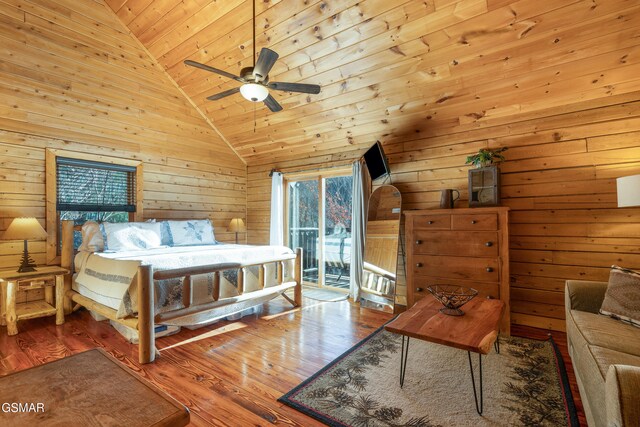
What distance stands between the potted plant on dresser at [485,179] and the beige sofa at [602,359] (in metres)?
1.10

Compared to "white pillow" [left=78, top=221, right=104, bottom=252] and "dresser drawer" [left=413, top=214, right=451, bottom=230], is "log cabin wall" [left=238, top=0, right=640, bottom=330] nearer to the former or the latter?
"dresser drawer" [left=413, top=214, right=451, bottom=230]

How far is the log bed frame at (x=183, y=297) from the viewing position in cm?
245

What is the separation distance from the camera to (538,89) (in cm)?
296

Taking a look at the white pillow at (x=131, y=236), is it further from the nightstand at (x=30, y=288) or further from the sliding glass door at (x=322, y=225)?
the sliding glass door at (x=322, y=225)

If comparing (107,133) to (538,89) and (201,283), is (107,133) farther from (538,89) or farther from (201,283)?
(538,89)

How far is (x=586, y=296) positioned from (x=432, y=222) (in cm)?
142

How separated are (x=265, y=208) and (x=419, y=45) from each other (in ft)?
11.8

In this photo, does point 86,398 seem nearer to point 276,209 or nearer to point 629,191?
point 629,191

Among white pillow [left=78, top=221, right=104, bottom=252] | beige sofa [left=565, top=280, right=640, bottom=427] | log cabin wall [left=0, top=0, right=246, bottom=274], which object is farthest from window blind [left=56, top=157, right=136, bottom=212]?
beige sofa [left=565, top=280, right=640, bottom=427]

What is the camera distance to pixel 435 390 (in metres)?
2.04

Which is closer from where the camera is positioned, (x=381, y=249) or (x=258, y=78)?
(x=258, y=78)

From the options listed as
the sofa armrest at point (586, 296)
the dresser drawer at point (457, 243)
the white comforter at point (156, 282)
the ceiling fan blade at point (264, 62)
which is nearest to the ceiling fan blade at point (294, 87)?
the ceiling fan blade at point (264, 62)

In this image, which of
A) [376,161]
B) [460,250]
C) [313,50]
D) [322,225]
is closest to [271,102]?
[313,50]

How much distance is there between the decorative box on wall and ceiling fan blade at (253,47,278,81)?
2237 millimetres
